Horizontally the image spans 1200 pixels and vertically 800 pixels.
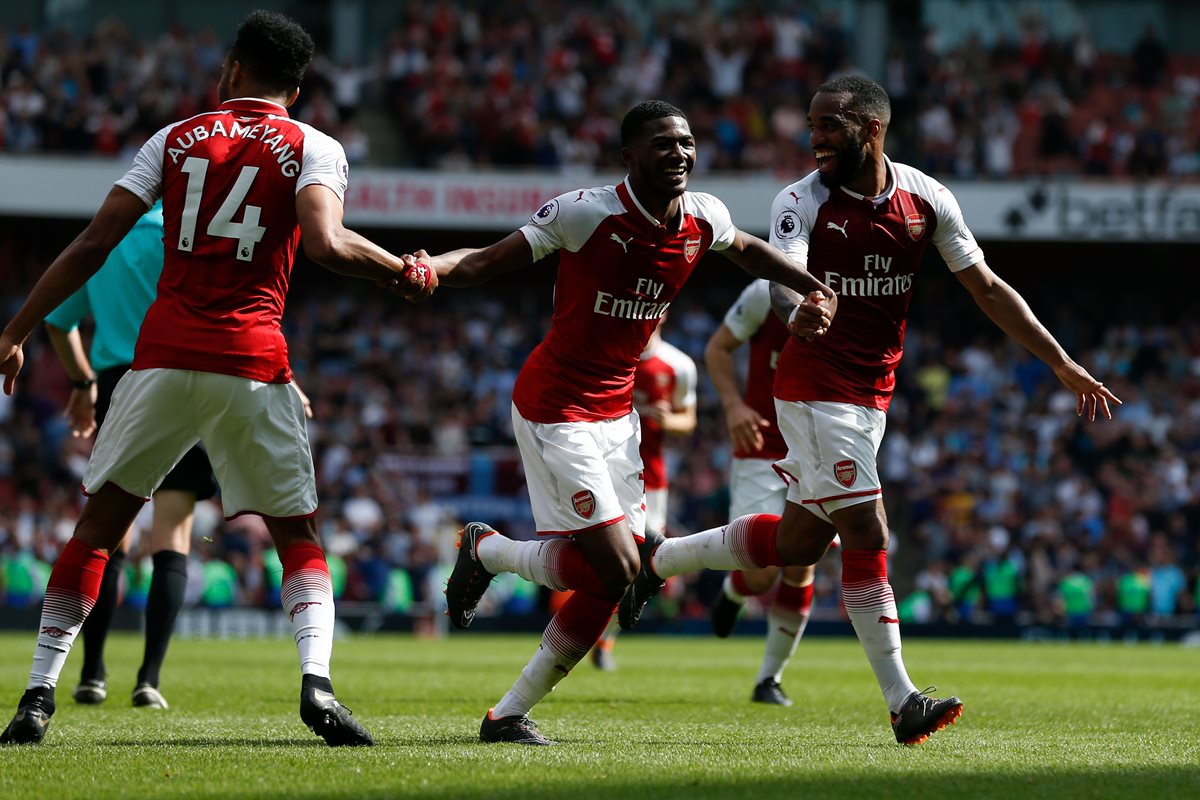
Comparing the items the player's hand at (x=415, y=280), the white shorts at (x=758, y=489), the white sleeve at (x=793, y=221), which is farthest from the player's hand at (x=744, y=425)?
the player's hand at (x=415, y=280)

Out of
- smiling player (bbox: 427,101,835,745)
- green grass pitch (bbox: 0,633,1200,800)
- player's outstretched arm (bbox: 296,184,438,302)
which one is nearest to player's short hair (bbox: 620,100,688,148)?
smiling player (bbox: 427,101,835,745)

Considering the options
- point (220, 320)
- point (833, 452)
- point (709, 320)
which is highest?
point (709, 320)

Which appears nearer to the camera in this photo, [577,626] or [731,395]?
[577,626]

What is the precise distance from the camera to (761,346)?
8.88m

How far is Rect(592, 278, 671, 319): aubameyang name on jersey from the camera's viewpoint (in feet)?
19.3

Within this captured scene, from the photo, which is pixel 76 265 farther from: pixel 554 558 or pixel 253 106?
pixel 554 558

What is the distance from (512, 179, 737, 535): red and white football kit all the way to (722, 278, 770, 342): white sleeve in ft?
8.18

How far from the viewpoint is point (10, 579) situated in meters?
19.1

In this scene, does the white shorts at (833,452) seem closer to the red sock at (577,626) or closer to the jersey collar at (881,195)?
the jersey collar at (881,195)

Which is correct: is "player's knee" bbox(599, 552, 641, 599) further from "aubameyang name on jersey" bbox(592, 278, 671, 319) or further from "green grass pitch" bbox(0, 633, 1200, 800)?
"aubameyang name on jersey" bbox(592, 278, 671, 319)

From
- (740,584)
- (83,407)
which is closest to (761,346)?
(740,584)

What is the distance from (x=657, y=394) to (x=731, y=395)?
8.06ft

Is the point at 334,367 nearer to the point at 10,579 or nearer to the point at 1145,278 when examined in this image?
the point at 10,579

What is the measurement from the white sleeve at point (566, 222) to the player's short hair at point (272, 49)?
3.25 ft
